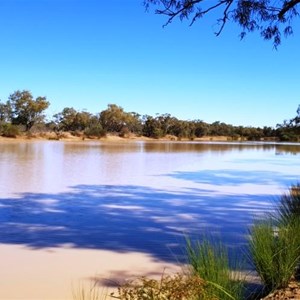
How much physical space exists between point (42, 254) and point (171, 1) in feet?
10.9

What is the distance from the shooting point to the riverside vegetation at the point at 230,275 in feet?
7.48

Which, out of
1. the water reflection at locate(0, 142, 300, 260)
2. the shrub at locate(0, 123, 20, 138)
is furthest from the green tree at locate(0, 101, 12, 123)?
the water reflection at locate(0, 142, 300, 260)

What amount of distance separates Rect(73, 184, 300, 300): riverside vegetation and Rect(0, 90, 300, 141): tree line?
39067 mm

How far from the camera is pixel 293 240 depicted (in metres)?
3.69

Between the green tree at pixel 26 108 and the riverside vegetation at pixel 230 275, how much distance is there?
52050 mm

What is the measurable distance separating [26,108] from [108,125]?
17906mm

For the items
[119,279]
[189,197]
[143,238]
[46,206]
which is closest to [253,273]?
[119,279]

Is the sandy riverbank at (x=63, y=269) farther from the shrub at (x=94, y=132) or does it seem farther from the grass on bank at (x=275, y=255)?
the shrub at (x=94, y=132)

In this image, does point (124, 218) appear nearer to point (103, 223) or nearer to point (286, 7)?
point (103, 223)

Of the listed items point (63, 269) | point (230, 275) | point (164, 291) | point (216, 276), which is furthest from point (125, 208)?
point (164, 291)

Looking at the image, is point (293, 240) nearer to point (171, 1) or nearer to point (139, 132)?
point (171, 1)

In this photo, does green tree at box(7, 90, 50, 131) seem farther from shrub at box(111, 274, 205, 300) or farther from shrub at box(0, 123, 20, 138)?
shrub at box(111, 274, 205, 300)

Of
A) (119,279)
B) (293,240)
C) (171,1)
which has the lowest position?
(119,279)

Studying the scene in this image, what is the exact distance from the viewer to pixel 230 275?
308cm
